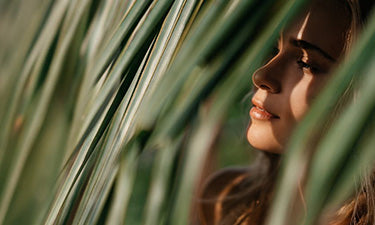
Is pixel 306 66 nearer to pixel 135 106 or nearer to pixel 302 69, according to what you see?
pixel 302 69

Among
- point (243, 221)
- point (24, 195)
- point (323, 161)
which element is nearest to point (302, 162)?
point (323, 161)

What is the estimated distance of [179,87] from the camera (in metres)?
0.39

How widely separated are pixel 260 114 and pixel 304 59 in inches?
4.2

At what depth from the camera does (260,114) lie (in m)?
0.87

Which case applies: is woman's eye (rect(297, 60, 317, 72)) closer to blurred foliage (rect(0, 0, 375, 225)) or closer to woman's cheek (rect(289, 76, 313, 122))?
woman's cheek (rect(289, 76, 313, 122))

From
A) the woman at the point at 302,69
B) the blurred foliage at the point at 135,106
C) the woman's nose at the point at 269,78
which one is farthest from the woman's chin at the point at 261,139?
the blurred foliage at the point at 135,106

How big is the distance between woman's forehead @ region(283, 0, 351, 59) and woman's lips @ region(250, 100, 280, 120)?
0.11 metres

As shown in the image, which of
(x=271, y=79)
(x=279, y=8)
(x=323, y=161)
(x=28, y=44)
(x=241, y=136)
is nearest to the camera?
(x=323, y=161)

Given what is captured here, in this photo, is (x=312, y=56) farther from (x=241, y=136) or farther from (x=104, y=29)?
(x=241, y=136)

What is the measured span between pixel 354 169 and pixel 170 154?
0.33 ft

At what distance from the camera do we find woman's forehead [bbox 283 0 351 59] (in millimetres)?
773

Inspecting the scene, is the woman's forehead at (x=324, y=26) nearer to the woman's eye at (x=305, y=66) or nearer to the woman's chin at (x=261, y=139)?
the woman's eye at (x=305, y=66)

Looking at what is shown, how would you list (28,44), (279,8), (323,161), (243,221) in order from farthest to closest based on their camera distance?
1. (243,221)
2. (28,44)
3. (279,8)
4. (323,161)

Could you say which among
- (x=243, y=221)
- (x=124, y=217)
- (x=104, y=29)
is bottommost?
(x=243, y=221)
